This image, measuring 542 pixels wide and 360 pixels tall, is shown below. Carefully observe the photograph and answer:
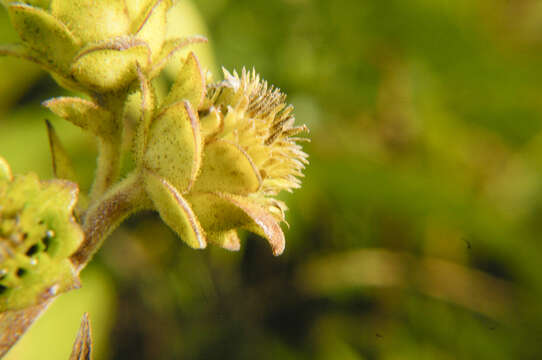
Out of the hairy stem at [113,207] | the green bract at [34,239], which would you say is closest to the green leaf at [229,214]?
the hairy stem at [113,207]

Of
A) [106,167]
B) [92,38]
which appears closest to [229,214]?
[106,167]

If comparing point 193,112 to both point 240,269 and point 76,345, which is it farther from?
point 240,269

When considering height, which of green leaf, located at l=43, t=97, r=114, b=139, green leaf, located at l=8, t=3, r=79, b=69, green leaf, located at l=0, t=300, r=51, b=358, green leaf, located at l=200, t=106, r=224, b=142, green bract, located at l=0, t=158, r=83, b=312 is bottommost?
green leaf, located at l=0, t=300, r=51, b=358

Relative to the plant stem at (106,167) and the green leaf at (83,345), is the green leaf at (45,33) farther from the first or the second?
the green leaf at (83,345)

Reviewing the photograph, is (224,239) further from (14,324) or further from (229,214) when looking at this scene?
(14,324)

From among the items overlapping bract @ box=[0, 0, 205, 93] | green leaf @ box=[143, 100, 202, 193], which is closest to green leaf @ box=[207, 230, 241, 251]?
green leaf @ box=[143, 100, 202, 193]

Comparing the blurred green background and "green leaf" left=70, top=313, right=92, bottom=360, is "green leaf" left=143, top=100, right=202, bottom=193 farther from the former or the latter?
the blurred green background

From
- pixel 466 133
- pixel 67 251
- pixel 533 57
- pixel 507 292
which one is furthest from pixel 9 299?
pixel 533 57
